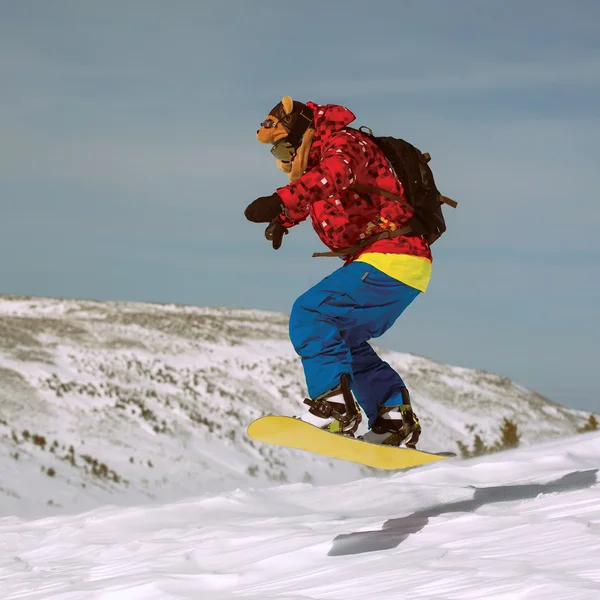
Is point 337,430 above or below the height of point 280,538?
above

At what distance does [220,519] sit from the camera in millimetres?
6957

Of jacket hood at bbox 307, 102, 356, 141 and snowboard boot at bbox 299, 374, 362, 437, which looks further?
jacket hood at bbox 307, 102, 356, 141

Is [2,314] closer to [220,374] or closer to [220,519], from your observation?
[220,374]

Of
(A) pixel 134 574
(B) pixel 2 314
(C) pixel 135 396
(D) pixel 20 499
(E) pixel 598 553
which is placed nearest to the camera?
(E) pixel 598 553

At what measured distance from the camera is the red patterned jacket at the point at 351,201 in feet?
16.8

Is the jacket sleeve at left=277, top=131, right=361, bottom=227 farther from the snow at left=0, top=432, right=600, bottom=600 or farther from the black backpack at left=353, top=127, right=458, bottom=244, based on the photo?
the snow at left=0, top=432, right=600, bottom=600

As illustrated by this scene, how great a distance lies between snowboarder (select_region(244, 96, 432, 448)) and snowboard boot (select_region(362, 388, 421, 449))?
170 mm

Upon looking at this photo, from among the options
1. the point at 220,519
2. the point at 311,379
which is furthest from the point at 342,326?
the point at 220,519

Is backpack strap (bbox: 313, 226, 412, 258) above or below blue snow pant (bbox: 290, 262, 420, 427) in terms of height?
above

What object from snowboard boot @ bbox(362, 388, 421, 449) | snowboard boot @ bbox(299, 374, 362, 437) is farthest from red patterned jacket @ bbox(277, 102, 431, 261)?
snowboard boot @ bbox(362, 388, 421, 449)

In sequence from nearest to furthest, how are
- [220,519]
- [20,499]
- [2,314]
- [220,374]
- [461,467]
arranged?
[220,519] < [461,467] < [20,499] < [220,374] < [2,314]

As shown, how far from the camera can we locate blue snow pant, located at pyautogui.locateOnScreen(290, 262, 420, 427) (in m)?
5.16

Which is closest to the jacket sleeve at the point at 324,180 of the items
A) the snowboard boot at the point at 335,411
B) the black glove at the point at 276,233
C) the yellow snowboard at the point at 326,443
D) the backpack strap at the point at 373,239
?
the black glove at the point at 276,233

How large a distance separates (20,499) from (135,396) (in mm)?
6435
